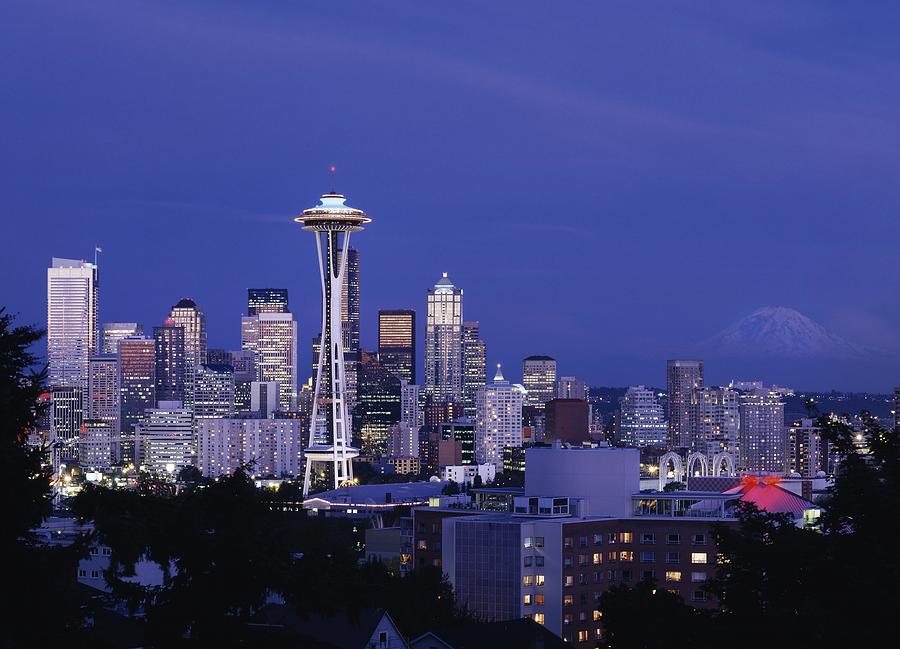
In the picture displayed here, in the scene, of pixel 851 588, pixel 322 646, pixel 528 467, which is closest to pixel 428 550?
pixel 528 467

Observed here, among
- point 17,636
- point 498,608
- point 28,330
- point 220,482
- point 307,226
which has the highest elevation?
point 307,226

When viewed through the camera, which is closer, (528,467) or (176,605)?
(176,605)

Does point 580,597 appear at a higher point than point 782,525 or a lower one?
lower

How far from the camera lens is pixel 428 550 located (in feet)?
229

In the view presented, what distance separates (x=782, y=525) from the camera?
22.2 metres

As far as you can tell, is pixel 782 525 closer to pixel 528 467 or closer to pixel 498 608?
pixel 498 608

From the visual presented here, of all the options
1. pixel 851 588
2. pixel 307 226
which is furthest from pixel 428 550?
pixel 307 226

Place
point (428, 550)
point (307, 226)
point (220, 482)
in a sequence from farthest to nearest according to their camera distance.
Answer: point (307, 226)
point (428, 550)
point (220, 482)

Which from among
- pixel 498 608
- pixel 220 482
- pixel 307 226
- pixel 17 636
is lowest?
pixel 498 608

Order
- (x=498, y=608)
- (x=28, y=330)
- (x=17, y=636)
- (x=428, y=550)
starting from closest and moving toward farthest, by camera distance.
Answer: (x=17, y=636)
(x=28, y=330)
(x=498, y=608)
(x=428, y=550)

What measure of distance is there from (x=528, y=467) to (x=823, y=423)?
5269cm

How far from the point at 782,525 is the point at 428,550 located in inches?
1903

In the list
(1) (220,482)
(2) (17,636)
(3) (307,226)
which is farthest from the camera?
(3) (307,226)

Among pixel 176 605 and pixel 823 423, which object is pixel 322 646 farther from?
pixel 823 423
